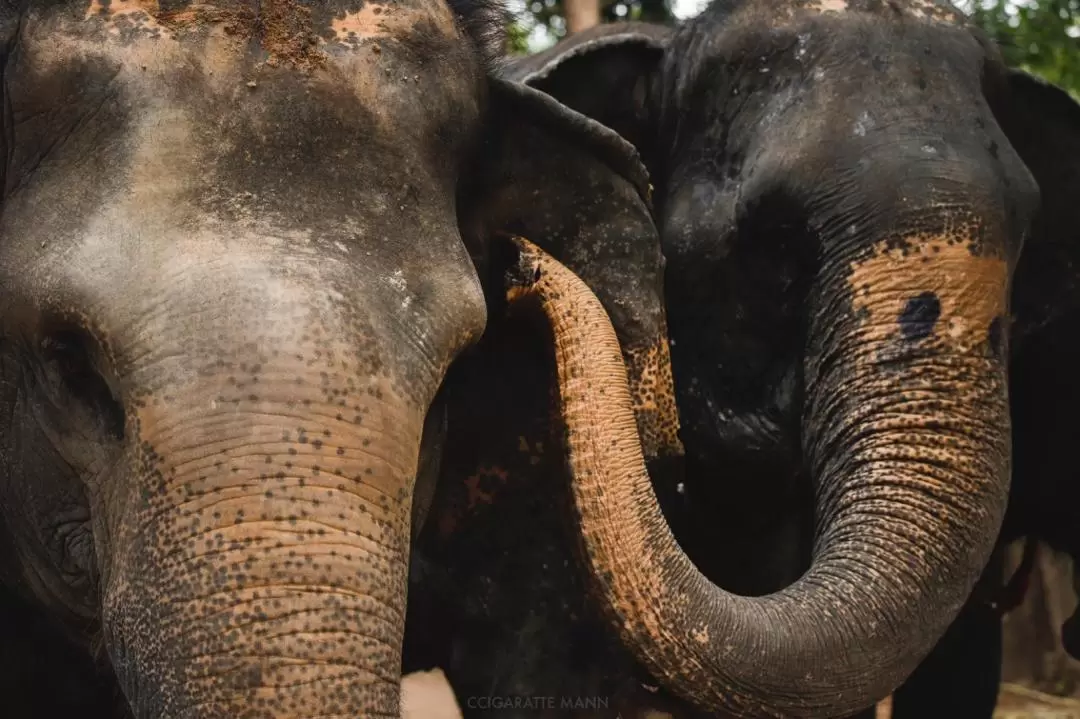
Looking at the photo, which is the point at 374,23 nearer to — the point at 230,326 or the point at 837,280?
the point at 230,326

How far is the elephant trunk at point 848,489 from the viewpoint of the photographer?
7.93ft

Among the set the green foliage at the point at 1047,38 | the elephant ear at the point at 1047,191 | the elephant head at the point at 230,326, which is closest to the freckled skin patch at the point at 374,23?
the elephant head at the point at 230,326

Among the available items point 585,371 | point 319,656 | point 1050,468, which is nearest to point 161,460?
point 319,656

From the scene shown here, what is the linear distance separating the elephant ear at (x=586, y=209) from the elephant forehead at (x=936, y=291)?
0.54m

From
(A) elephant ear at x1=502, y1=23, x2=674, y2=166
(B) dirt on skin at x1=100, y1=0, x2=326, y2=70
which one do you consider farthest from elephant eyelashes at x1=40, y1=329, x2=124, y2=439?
(A) elephant ear at x1=502, y1=23, x2=674, y2=166

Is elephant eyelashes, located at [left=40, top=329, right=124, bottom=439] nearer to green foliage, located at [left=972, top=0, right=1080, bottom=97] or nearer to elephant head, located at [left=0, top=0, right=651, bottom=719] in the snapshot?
elephant head, located at [left=0, top=0, right=651, bottom=719]

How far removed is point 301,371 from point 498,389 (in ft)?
2.91

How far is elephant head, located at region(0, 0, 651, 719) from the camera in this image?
1752 mm

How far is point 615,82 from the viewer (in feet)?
13.2

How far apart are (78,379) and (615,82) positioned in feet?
7.27

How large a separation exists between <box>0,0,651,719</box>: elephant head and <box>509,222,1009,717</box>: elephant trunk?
275 millimetres

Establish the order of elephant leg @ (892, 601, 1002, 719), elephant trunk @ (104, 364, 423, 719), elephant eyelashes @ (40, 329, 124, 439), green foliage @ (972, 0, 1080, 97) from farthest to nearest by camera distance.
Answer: green foliage @ (972, 0, 1080, 97)
elephant leg @ (892, 601, 1002, 719)
elephant eyelashes @ (40, 329, 124, 439)
elephant trunk @ (104, 364, 423, 719)

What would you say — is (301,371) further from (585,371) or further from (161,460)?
(585,371)

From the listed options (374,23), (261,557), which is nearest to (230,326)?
(261,557)
